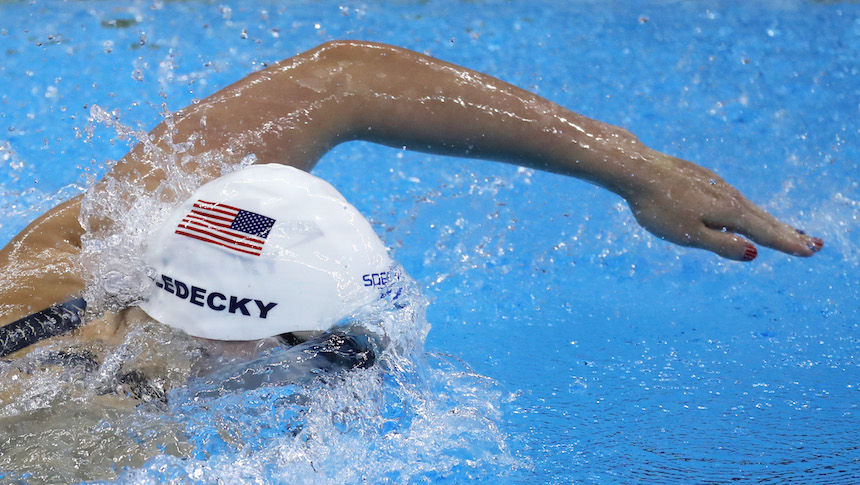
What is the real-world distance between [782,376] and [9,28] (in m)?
3.75

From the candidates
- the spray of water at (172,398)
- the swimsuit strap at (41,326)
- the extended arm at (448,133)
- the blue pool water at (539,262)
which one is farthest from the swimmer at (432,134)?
the blue pool water at (539,262)

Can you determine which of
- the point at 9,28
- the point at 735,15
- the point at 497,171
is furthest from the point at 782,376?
the point at 9,28

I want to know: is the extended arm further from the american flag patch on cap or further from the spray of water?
the american flag patch on cap

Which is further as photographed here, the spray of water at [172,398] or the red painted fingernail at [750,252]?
the red painted fingernail at [750,252]

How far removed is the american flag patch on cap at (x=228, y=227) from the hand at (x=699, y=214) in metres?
0.88

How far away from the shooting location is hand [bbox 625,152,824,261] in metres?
1.94

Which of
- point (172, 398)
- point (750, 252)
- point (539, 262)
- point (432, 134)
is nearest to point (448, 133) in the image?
point (432, 134)

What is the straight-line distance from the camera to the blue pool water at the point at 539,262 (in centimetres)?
167

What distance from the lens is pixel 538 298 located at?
9.52 feet

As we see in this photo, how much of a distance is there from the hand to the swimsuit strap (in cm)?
118

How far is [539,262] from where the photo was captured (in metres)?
3.11

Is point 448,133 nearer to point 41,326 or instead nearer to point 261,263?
point 261,263

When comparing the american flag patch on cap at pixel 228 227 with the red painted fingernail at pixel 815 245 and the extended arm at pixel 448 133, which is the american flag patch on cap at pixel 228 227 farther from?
the red painted fingernail at pixel 815 245

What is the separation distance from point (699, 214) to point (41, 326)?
135cm
